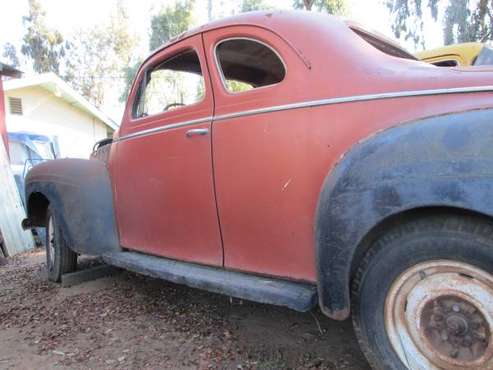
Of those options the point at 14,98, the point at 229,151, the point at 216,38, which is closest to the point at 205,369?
the point at 229,151

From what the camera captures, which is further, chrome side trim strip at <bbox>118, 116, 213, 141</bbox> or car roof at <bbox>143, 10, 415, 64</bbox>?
chrome side trim strip at <bbox>118, 116, 213, 141</bbox>

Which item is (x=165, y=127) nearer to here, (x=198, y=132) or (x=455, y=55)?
(x=198, y=132)

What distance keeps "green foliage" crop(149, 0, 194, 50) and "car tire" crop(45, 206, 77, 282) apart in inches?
684

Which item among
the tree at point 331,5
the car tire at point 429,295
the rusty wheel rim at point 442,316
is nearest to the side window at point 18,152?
the car tire at point 429,295

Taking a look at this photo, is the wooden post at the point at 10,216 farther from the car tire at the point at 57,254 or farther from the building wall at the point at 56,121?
the building wall at the point at 56,121

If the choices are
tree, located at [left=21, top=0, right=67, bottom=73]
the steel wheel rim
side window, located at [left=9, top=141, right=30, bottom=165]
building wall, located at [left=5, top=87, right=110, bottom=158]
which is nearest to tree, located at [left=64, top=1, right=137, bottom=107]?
tree, located at [left=21, top=0, right=67, bottom=73]

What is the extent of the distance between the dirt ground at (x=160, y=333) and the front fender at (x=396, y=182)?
83 centimetres

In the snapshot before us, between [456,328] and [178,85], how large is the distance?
9.68 feet

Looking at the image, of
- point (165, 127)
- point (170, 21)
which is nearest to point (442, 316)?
point (165, 127)

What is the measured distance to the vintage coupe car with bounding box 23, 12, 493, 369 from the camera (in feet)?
5.73

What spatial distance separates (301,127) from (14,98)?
14.0m

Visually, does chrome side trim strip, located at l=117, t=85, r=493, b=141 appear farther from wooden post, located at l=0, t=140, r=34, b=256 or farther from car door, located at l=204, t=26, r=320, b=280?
wooden post, located at l=0, t=140, r=34, b=256

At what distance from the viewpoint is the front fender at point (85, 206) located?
144 inches

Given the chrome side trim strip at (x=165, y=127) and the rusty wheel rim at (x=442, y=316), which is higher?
the chrome side trim strip at (x=165, y=127)
